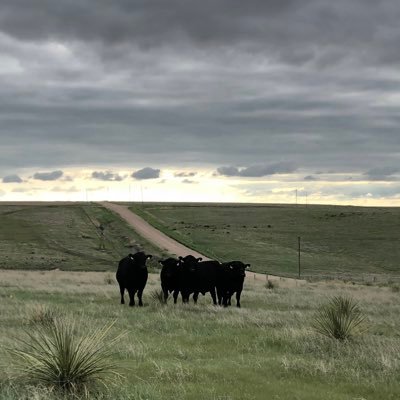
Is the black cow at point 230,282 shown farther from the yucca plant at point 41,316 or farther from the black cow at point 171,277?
the yucca plant at point 41,316

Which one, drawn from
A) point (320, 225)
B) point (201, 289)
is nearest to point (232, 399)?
point (201, 289)

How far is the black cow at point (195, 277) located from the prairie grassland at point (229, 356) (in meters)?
2.36

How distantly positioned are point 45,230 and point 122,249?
20482mm

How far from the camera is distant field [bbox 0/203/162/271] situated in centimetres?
5472

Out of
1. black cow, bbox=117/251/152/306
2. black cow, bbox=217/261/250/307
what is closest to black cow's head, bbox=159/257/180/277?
black cow, bbox=117/251/152/306

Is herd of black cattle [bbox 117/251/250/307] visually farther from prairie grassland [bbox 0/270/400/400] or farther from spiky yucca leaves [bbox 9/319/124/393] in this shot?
spiky yucca leaves [bbox 9/319/124/393]

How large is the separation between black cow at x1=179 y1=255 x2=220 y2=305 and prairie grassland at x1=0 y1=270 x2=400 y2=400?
7.75 feet

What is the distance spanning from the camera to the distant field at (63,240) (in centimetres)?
5472

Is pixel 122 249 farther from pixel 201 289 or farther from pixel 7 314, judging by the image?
pixel 7 314

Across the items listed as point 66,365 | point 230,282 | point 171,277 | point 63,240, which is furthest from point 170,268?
point 63,240

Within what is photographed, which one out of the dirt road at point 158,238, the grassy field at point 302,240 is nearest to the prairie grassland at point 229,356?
the dirt road at point 158,238

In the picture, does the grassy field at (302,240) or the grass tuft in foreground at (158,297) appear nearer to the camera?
the grass tuft in foreground at (158,297)

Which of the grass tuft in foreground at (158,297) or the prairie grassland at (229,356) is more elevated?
the prairie grassland at (229,356)

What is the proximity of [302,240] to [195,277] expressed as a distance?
64335mm
